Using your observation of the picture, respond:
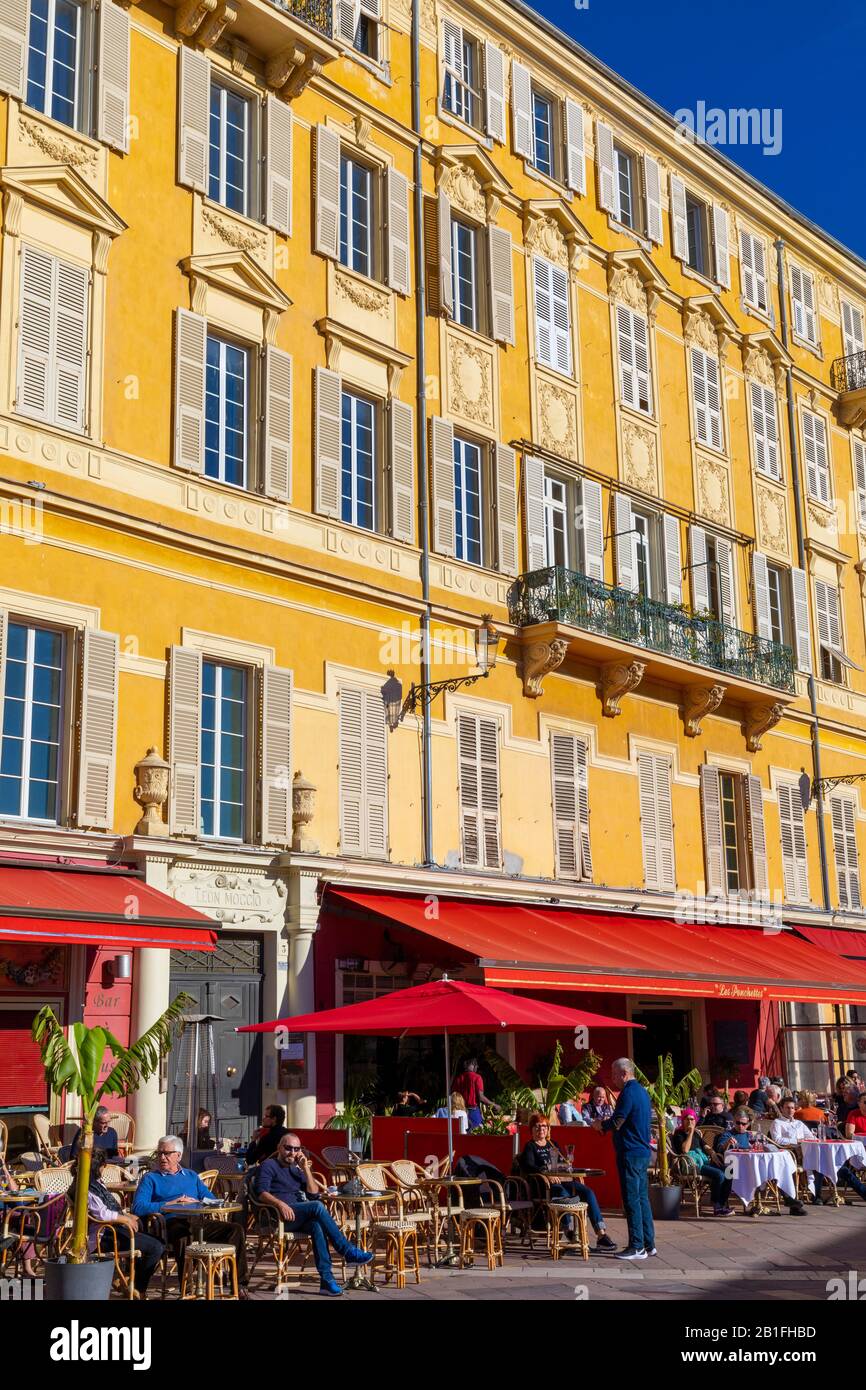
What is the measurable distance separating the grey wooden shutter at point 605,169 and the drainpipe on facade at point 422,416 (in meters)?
4.27

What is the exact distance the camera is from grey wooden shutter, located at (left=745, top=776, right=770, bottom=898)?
23500mm

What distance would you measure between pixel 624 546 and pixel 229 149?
816cm

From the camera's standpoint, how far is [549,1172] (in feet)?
40.9

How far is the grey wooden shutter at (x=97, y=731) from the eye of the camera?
14.2 m

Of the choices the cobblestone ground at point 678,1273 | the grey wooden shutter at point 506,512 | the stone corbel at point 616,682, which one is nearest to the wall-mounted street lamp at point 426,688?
the grey wooden shutter at point 506,512

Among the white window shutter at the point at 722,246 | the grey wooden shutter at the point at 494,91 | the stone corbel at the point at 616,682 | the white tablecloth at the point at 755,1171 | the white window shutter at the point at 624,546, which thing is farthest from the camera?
the white window shutter at the point at 722,246

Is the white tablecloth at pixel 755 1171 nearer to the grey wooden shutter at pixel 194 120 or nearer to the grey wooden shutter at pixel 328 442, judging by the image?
the grey wooden shutter at pixel 328 442

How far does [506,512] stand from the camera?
2009 cm

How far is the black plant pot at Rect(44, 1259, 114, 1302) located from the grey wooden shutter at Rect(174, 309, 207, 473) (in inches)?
375

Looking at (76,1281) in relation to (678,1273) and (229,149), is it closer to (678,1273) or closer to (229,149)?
(678,1273)

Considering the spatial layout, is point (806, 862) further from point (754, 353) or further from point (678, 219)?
point (678, 219)

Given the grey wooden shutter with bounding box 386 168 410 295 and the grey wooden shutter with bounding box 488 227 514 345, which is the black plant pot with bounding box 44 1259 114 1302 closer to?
the grey wooden shutter with bounding box 386 168 410 295
